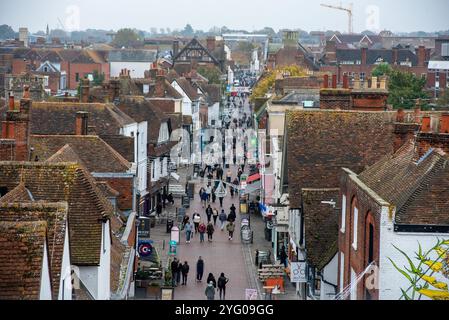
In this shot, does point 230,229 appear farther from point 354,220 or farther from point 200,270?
point 354,220

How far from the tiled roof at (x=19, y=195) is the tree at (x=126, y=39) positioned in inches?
6477

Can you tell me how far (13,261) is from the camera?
1369 cm

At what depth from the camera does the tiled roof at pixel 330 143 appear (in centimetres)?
3366

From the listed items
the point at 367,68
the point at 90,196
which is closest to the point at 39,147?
the point at 90,196

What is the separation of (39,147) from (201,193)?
75.5 feet

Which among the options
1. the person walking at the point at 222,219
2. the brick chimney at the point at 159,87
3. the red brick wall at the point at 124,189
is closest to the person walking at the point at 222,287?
the red brick wall at the point at 124,189

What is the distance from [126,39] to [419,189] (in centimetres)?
17393

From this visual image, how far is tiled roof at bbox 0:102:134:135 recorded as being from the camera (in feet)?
151

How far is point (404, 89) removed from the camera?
271 ft

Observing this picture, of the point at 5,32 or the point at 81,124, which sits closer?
the point at 81,124

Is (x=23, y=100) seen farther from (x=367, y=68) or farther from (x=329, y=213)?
(x=367, y=68)

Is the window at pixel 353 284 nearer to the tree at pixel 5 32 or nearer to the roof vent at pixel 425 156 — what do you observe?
the roof vent at pixel 425 156

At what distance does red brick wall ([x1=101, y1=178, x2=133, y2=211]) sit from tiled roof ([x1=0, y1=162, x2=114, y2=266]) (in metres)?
14.4

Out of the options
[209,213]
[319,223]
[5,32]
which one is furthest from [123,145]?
[5,32]
